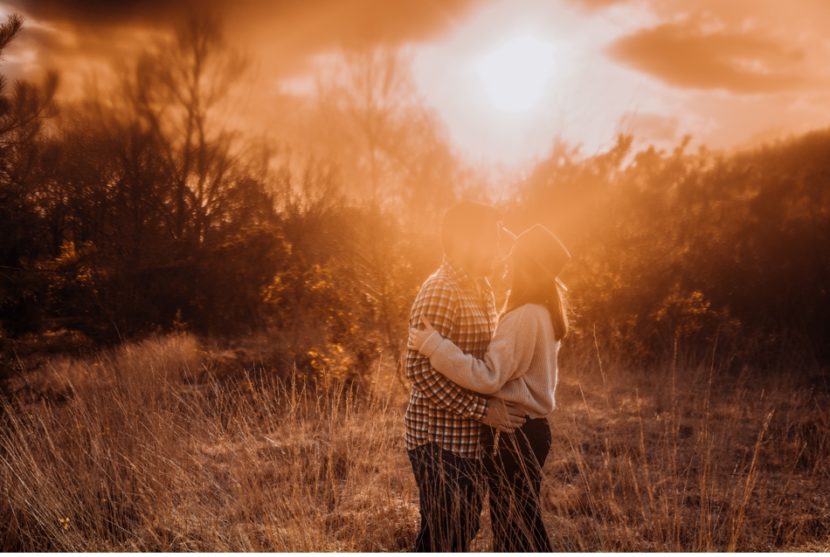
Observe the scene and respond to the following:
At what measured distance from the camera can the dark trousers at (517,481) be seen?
2.61m

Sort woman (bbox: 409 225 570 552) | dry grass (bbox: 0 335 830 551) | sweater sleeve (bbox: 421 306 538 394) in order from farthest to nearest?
dry grass (bbox: 0 335 830 551), woman (bbox: 409 225 570 552), sweater sleeve (bbox: 421 306 538 394)

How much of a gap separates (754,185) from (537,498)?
31.9 ft

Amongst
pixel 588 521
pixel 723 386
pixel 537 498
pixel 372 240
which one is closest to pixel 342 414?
pixel 372 240

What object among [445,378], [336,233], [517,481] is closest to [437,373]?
[445,378]

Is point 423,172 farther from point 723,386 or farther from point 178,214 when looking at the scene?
point 178,214

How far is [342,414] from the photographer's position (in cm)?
641

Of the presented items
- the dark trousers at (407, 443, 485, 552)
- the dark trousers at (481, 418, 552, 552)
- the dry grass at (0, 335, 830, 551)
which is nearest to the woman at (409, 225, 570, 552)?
the dark trousers at (481, 418, 552, 552)

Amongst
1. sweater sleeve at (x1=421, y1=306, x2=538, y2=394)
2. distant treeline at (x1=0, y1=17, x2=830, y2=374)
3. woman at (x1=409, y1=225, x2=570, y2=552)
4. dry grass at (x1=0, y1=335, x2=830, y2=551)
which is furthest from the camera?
distant treeline at (x1=0, y1=17, x2=830, y2=374)

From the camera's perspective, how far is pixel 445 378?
246 centimetres

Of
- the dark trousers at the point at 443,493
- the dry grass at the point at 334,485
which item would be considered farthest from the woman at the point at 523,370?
the dry grass at the point at 334,485

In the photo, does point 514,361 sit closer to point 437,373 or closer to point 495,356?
point 495,356

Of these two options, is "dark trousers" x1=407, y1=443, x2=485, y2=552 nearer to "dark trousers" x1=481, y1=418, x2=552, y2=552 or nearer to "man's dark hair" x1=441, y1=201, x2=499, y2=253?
"dark trousers" x1=481, y1=418, x2=552, y2=552

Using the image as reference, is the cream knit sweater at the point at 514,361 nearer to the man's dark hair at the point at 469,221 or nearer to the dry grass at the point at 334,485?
the man's dark hair at the point at 469,221

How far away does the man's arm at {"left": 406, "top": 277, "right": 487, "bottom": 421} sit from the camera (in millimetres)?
2455
